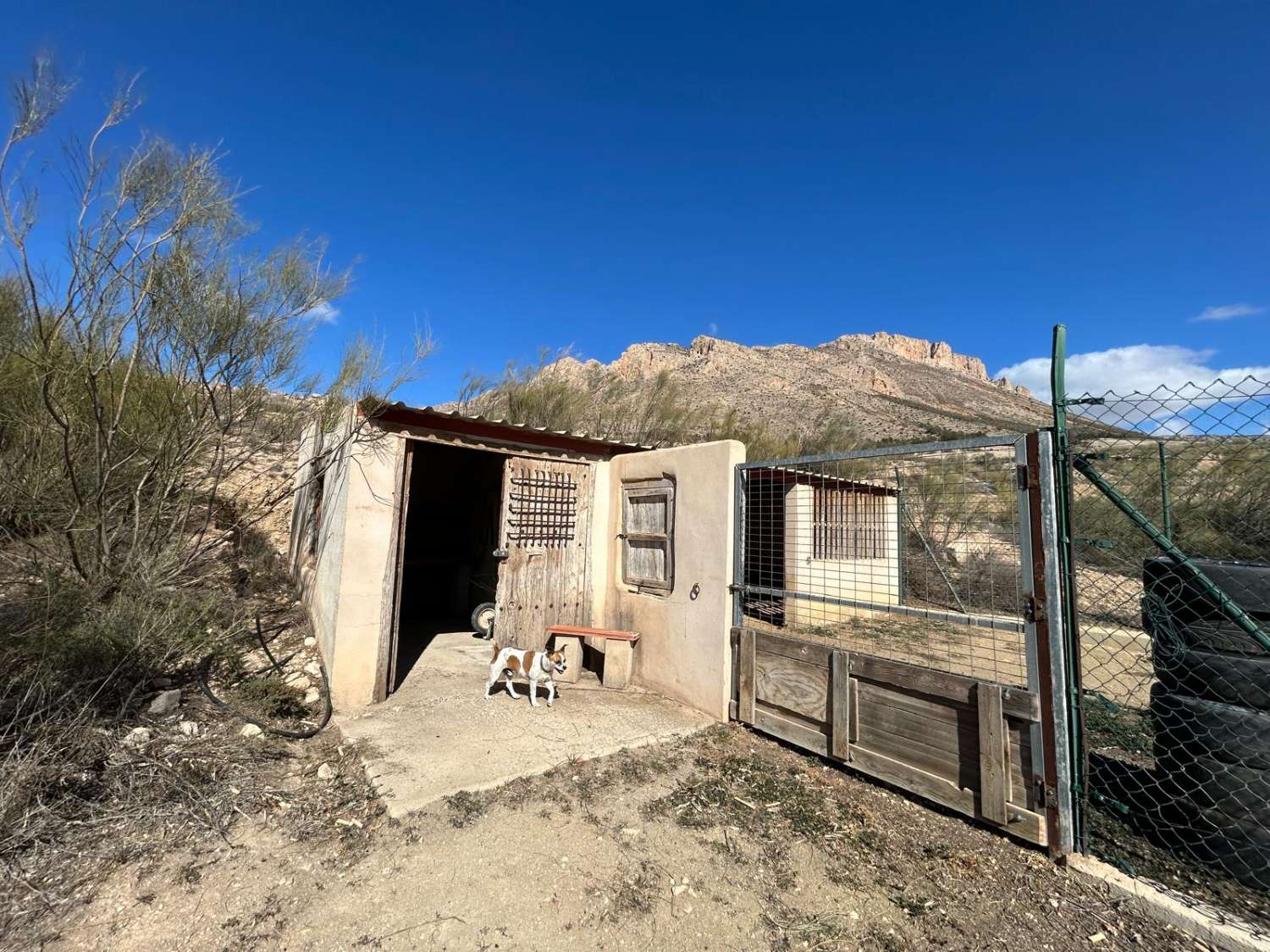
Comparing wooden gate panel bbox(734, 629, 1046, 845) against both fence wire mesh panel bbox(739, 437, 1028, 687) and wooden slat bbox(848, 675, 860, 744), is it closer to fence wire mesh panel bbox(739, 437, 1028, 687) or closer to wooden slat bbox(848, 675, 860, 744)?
wooden slat bbox(848, 675, 860, 744)

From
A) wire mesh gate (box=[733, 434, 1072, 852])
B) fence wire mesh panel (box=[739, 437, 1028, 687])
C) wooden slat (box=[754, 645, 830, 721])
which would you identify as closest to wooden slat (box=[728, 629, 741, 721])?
wire mesh gate (box=[733, 434, 1072, 852])

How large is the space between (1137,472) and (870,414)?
90.5ft

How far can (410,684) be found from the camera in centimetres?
531

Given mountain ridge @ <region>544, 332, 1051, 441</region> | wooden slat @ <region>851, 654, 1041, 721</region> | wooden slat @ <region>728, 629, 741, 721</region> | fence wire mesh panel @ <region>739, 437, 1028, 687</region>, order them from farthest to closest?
mountain ridge @ <region>544, 332, 1051, 441</region> < fence wire mesh panel @ <region>739, 437, 1028, 687</region> < wooden slat @ <region>728, 629, 741, 721</region> < wooden slat @ <region>851, 654, 1041, 721</region>

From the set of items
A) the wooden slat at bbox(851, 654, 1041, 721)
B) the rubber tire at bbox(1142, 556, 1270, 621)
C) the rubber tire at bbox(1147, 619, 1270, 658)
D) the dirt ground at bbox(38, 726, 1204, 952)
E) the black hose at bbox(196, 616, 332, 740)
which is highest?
the rubber tire at bbox(1142, 556, 1270, 621)

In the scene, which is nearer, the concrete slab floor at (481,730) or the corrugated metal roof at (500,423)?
the concrete slab floor at (481,730)

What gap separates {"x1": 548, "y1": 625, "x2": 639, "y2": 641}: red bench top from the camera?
5.25 metres

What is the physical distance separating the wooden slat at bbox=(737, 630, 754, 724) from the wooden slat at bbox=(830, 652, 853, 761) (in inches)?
28.4

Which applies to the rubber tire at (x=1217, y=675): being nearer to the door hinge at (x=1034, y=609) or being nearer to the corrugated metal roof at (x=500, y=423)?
the door hinge at (x=1034, y=609)

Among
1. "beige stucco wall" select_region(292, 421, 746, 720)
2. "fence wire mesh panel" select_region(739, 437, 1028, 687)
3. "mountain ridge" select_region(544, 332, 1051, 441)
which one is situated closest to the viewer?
Result: "beige stucco wall" select_region(292, 421, 746, 720)

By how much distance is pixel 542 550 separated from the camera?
232 inches

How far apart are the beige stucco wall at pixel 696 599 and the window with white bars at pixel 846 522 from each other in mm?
5350

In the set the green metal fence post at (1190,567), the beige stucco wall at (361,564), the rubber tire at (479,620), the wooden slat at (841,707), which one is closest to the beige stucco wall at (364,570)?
the beige stucco wall at (361,564)

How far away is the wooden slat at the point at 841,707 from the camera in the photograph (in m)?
3.51
